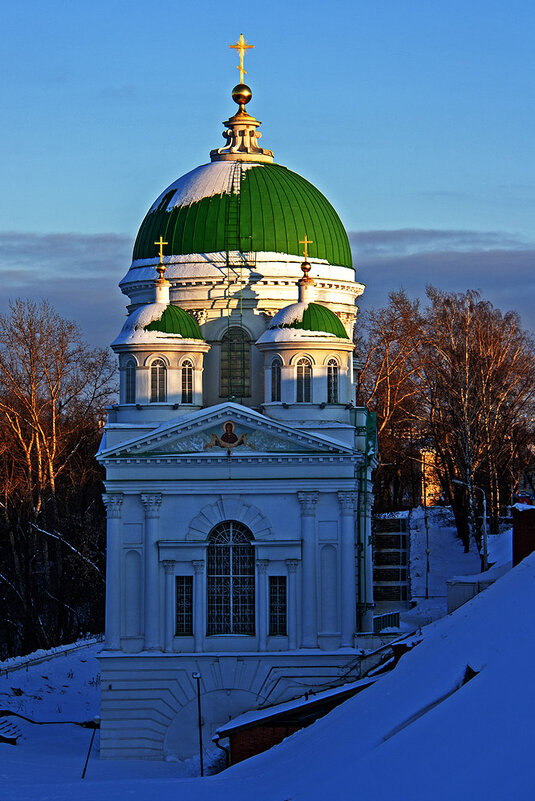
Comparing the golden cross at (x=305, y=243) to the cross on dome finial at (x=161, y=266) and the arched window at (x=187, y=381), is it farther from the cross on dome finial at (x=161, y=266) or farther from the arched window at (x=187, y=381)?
the arched window at (x=187, y=381)

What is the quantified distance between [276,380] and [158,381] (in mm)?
3266

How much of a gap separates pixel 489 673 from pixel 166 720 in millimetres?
19950

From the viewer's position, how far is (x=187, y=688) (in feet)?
135

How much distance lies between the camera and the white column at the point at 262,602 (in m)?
41.4

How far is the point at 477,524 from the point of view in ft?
190

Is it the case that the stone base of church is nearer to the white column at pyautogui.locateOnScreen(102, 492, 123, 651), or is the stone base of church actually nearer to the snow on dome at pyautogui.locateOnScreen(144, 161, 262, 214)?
the white column at pyautogui.locateOnScreen(102, 492, 123, 651)

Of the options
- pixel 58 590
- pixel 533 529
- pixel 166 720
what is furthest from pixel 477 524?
pixel 533 529

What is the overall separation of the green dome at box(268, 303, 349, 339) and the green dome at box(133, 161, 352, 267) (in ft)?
10.9

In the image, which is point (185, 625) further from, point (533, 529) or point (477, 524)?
point (477, 524)

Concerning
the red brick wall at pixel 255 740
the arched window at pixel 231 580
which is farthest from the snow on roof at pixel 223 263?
the red brick wall at pixel 255 740

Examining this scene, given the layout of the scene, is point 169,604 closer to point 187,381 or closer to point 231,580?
point 231,580

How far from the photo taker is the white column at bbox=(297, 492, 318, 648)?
41.4m

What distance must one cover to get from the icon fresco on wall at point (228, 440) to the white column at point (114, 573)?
279 centimetres

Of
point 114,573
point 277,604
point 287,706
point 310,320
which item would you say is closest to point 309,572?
point 277,604
